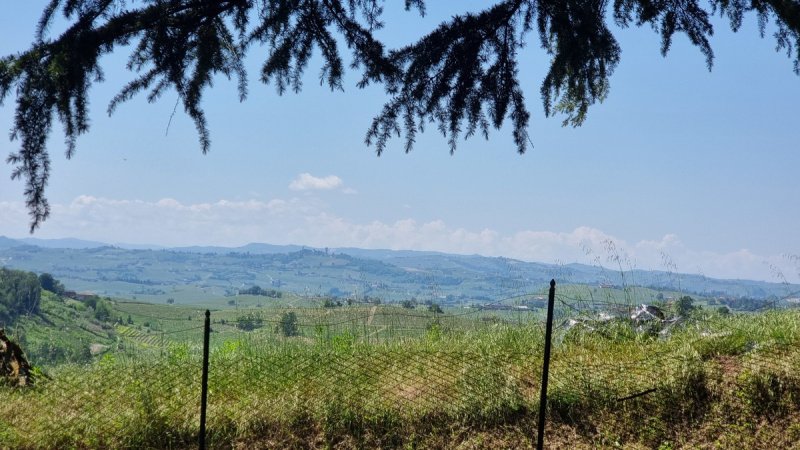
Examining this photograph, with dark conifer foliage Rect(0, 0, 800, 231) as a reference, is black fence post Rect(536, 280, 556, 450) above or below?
below

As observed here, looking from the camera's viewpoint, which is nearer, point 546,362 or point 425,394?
point 546,362

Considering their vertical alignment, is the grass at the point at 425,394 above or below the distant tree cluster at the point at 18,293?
above

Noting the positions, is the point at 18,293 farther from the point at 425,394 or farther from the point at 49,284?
the point at 425,394

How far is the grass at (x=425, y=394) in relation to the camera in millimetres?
4762

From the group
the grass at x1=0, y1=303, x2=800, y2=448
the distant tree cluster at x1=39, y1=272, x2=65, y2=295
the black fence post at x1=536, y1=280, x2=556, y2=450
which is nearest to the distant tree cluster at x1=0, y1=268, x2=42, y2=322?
the distant tree cluster at x1=39, y1=272, x2=65, y2=295

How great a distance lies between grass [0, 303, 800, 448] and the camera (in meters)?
4.76

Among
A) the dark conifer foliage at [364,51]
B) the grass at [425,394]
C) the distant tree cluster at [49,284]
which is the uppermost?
the dark conifer foliage at [364,51]

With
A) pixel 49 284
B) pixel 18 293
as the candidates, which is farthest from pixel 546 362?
pixel 49 284

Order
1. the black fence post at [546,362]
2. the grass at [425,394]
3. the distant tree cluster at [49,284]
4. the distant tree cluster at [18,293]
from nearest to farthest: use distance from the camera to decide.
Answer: the black fence post at [546,362]
the grass at [425,394]
the distant tree cluster at [18,293]
the distant tree cluster at [49,284]

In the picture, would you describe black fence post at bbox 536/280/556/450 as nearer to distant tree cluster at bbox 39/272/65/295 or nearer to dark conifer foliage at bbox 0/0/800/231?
dark conifer foliage at bbox 0/0/800/231

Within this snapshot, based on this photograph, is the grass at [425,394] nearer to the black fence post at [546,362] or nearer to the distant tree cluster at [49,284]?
the black fence post at [546,362]

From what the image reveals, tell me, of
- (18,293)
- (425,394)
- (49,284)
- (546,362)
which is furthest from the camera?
→ (49,284)

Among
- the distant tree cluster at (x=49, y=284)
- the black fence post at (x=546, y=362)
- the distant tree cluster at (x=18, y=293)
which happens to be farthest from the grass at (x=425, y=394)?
the distant tree cluster at (x=49, y=284)

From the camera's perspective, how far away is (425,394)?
5.16m
